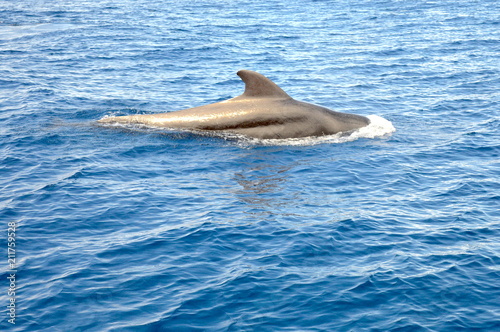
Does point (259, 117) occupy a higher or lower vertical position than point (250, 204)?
higher

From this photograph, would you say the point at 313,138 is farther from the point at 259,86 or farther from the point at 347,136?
the point at 259,86

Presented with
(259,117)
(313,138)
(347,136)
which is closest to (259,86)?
(259,117)

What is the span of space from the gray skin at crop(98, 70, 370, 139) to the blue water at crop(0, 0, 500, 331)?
560 millimetres

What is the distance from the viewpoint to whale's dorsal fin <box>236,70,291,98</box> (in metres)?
19.7

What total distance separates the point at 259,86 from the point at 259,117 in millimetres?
1039

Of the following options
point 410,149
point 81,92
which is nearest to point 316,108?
point 410,149

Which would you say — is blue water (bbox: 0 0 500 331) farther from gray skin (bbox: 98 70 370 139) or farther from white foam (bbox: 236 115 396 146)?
gray skin (bbox: 98 70 370 139)

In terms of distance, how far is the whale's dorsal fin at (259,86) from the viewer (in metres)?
19.7

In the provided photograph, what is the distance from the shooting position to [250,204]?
1510 centimetres

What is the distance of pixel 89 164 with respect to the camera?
1759 centimetres

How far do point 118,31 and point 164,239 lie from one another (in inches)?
1253

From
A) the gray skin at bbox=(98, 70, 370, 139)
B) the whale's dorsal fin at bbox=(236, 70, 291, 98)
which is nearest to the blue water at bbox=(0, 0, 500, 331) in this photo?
the gray skin at bbox=(98, 70, 370, 139)

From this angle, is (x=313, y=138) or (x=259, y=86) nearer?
(x=313, y=138)

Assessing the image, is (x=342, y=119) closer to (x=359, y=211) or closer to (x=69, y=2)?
(x=359, y=211)
